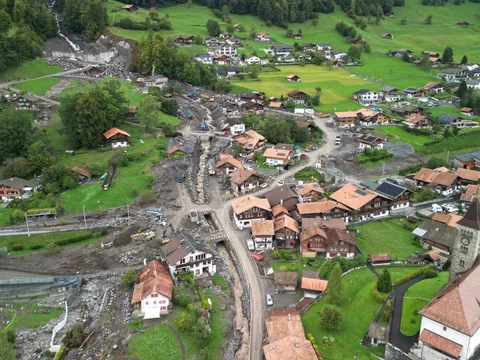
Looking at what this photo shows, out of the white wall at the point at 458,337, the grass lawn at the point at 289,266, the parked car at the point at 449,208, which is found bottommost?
the grass lawn at the point at 289,266

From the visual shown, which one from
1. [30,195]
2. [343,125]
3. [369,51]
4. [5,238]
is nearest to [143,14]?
[369,51]

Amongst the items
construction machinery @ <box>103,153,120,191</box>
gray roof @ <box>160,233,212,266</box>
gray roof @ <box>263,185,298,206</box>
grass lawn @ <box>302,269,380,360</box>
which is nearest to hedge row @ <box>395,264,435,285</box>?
grass lawn @ <box>302,269,380,360</box>

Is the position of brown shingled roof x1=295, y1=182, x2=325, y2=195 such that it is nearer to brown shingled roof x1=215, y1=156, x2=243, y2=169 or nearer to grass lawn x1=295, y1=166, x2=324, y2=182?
grass lawn x1=295, y1=166, x2=324, y2=182

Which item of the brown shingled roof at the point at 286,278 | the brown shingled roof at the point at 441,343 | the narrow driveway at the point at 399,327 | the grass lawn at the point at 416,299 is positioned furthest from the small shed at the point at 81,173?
the brown shingled roof at the point at 441,343

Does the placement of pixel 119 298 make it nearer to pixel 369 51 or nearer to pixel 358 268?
pixel 358 268

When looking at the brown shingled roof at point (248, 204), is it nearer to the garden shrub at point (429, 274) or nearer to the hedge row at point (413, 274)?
the hedge row at point (413, 274)
